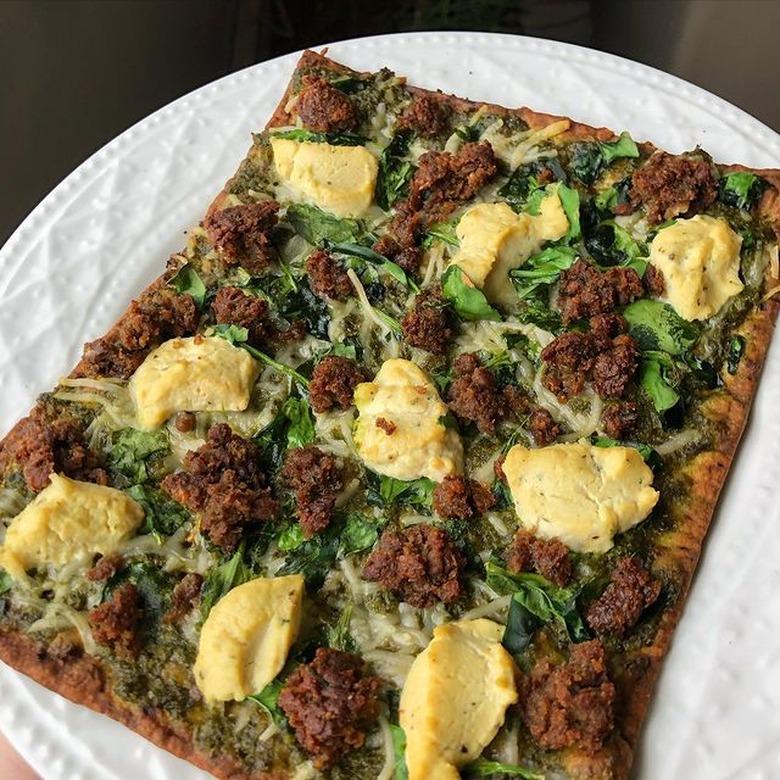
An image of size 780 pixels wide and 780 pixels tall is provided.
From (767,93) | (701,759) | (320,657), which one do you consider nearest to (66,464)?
(320,657)

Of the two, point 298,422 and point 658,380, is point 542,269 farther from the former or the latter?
point 298,422

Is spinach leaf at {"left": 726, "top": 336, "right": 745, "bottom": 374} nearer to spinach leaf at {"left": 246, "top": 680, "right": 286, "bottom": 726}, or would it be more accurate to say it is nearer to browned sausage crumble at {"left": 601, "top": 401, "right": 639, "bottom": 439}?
browned sausage crumble at {"left": 601, "top": 401, "right": 639, "bottom": 439}

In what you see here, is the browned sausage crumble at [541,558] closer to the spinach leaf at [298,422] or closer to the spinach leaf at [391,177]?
the spinach leaf at [298,422]

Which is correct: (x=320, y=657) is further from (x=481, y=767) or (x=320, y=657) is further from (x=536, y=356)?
(x=536, y=356)

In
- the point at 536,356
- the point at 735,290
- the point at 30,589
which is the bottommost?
the point at 30,589

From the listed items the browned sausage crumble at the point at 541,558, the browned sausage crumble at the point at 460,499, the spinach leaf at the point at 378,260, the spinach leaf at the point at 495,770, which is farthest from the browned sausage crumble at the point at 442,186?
the spinach leaf at the point at 495,770

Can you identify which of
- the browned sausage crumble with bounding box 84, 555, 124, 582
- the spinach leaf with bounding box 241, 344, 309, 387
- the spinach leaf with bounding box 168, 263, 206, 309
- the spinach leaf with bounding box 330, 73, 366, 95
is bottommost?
the browned sausage crumble with bounding box 84, 555, 124, 582

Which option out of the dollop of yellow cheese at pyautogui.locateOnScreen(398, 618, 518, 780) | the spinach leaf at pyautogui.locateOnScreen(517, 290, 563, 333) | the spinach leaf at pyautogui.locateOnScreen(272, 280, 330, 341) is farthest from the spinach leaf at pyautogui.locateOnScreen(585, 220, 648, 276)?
the dollop of yellow cheese at pyautogui.locateOnScreen(398, 618, 518, 780)

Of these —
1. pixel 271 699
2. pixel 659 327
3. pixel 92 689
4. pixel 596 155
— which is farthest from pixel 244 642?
pixel 596 155
